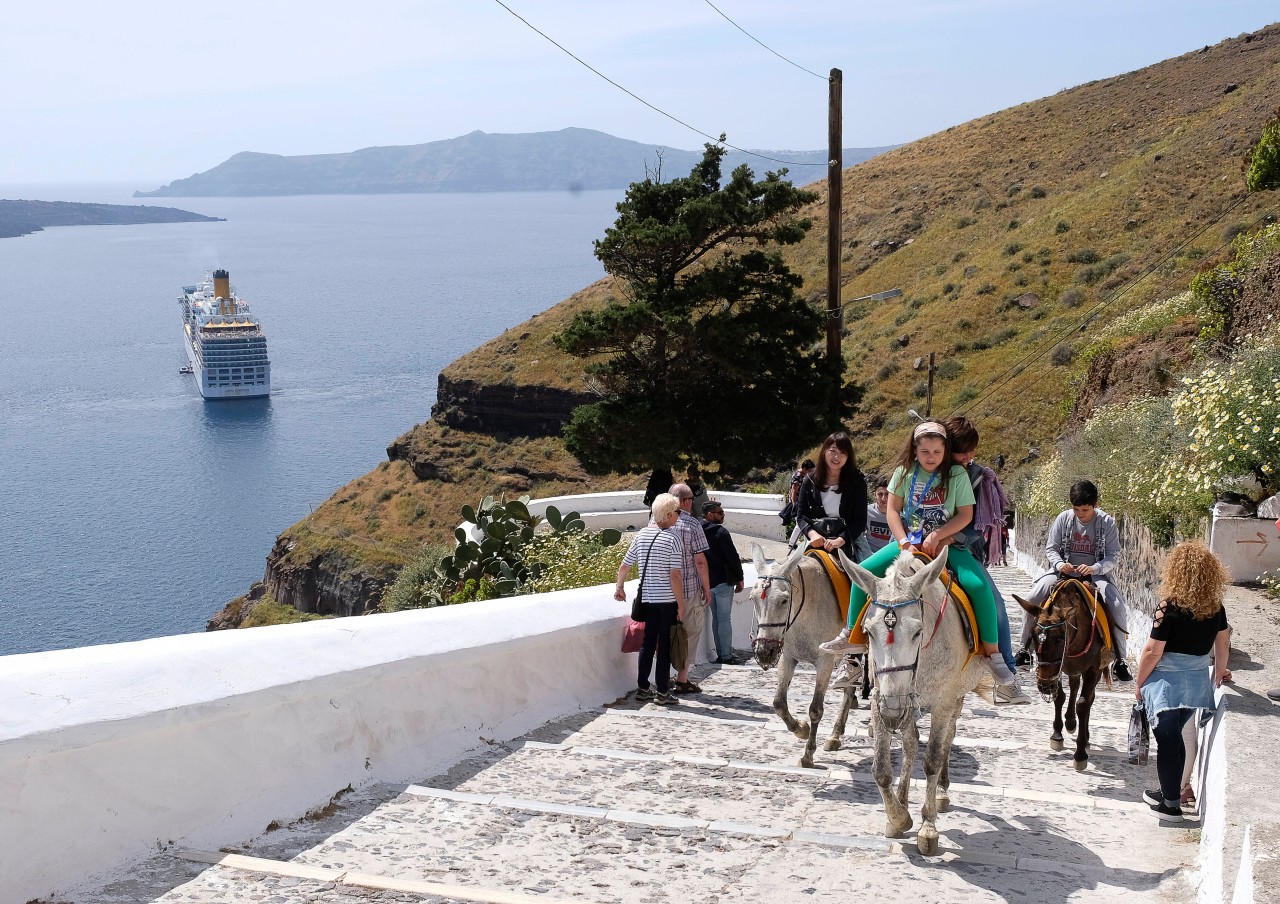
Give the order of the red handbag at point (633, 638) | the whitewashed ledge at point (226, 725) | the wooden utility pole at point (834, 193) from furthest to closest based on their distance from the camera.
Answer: the wooden utility pole at point (834, 193) → the red handbag at point (633, 638) → the whitewashed ledge at point (226, 725)

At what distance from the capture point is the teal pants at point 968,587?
239 inches

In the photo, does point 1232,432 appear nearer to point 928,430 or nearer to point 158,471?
point 928,430

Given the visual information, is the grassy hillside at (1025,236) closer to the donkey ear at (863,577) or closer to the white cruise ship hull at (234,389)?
the donkey ear at (863,577)

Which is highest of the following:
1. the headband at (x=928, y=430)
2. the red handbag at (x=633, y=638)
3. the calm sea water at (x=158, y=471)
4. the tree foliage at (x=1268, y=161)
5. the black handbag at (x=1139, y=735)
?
the tree foliage at (x=1268, y=161)

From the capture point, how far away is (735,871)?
484cm

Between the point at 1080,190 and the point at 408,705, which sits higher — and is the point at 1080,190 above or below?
above

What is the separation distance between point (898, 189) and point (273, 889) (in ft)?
296

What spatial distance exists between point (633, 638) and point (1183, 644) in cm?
418

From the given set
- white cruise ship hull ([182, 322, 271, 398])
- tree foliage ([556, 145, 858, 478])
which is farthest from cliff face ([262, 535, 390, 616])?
white cruise ship hull ([182, 322, 271, 398])

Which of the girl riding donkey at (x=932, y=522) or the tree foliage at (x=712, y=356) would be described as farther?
the tree foliage at (x=712, y=356)

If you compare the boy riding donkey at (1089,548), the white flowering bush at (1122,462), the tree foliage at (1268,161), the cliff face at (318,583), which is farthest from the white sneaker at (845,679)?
the cliff face at (318,583)

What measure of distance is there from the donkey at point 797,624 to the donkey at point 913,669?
1.21 metres

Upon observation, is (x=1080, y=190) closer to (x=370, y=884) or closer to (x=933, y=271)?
(x=933, y=271)

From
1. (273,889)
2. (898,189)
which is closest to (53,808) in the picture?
(273,889)
